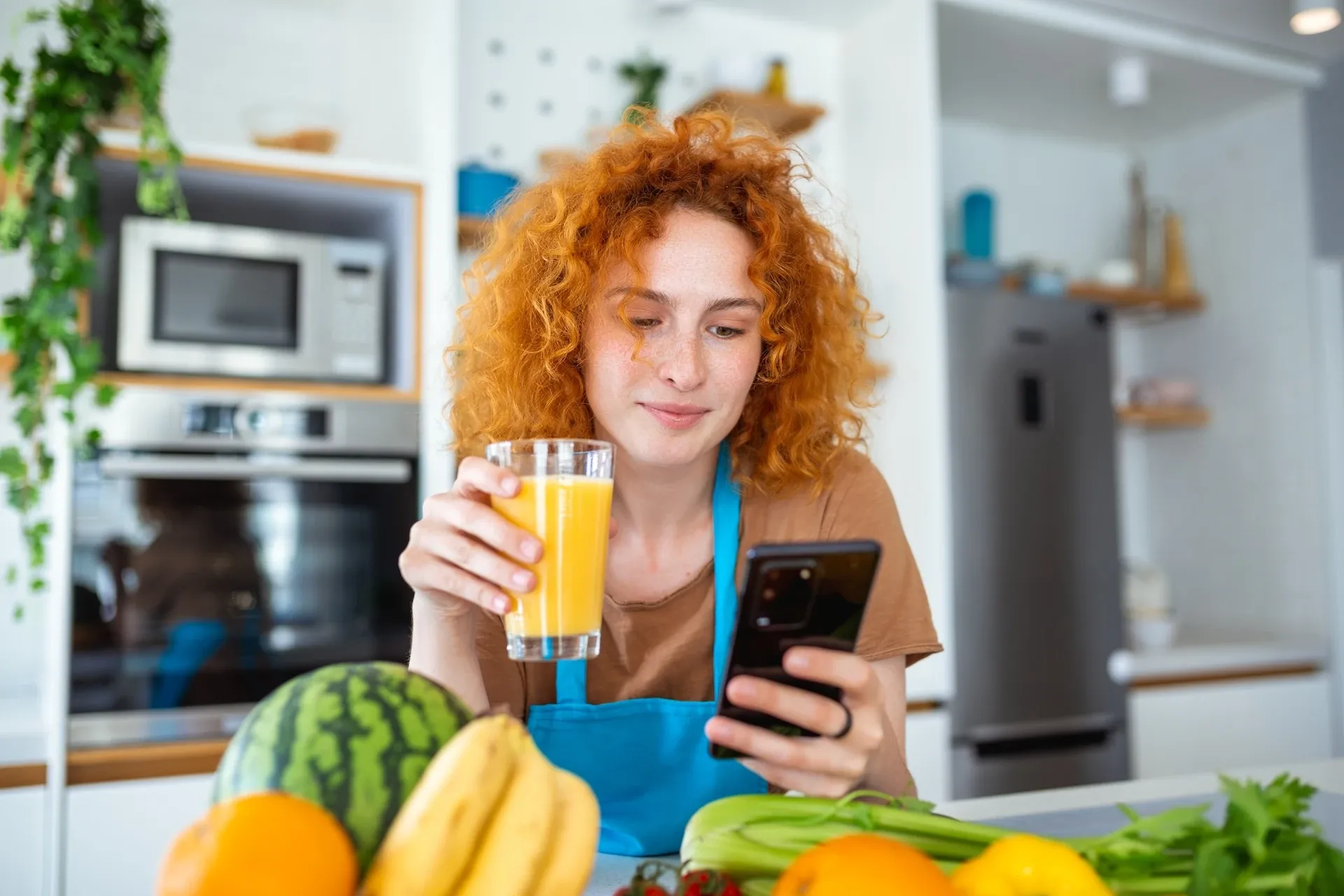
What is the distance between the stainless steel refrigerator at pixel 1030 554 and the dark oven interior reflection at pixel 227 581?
64.6 inches

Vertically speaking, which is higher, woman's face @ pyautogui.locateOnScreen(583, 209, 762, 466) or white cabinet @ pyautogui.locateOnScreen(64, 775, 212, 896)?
woman's face @ pyautogui.locateOnScreen(583, 209, 762, 466)

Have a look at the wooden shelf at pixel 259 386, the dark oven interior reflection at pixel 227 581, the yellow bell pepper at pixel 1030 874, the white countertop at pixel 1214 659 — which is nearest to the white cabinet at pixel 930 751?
the white countertop at pixel 1214 659

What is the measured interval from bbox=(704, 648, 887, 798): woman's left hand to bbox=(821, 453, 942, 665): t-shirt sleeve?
1.38ft

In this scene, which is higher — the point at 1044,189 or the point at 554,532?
the point at 1044,189

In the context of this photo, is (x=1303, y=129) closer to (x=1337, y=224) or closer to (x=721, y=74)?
(x=1337, y=224)

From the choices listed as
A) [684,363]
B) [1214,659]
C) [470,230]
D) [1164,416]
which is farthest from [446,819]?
[1164,416]

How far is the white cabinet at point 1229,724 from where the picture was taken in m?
3.29

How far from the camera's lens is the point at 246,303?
2.46 m

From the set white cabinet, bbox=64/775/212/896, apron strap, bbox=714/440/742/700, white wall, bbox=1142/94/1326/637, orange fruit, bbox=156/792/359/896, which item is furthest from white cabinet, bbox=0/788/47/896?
white wall, bbox=1142/94/1326/637

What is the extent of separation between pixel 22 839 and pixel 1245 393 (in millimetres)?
4055

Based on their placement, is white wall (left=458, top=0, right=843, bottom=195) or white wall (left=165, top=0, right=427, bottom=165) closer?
white wall (left=165, top=0, right=427, bottom=165)

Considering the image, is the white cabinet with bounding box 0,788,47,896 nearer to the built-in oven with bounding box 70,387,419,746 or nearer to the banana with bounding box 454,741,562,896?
the built-in oven with bounding box 70,387,419,746

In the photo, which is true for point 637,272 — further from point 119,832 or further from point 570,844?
point 119,832

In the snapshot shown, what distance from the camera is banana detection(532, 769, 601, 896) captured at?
0.58 metres
